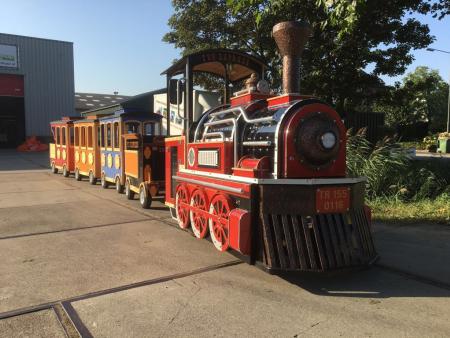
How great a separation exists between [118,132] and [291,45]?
682cm

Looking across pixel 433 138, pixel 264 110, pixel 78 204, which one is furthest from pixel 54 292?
pixel 433 138

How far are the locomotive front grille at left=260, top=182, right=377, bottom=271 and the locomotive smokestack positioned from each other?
1.36 meters

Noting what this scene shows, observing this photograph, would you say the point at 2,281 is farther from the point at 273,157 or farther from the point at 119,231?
the point at 273,157

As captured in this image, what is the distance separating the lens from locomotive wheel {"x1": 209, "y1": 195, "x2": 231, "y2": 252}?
15.3ft

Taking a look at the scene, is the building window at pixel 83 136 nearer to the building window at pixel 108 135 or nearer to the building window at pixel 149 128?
the building window at pixel 108 135

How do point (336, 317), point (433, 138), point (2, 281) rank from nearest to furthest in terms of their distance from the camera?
point (336, 317) → point (2, 281) → point (433, 138)

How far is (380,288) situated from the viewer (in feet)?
13.3

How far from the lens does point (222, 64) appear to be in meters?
6.49

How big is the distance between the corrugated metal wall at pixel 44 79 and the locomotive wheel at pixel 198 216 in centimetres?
2884

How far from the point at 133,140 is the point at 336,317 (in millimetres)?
6750

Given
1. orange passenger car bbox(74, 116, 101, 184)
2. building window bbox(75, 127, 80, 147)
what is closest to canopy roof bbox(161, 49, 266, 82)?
orange passenger car bbox(74, 116, 101, 184)

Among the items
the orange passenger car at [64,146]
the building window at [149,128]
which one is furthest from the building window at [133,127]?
the orange passenger car at [64,146]

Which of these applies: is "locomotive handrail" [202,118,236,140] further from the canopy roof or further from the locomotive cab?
the locomotive cab

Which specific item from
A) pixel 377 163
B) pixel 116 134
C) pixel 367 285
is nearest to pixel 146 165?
pixel 116 134
